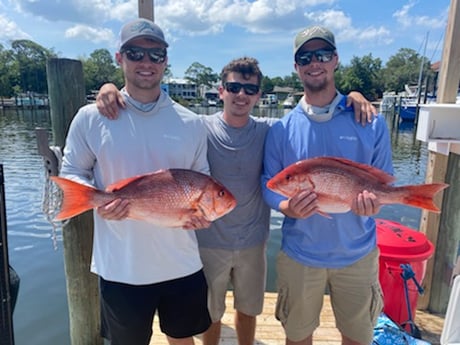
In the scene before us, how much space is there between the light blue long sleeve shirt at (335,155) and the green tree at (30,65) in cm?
6787

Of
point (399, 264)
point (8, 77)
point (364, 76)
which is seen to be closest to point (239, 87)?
point (399, 264)

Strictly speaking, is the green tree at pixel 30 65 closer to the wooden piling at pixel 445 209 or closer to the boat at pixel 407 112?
the boat at pixel 407 112

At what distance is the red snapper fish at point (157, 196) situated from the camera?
1.85 meters

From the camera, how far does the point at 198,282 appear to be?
2.24 metres

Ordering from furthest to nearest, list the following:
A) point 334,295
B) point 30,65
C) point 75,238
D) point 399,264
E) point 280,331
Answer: point 30,65 < point 280,331 < point 399,264 < point 75,238 < point 334,295

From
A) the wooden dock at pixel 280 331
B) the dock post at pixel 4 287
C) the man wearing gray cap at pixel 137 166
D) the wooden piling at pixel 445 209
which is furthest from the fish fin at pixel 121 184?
the wooden piling at pixel 445 209

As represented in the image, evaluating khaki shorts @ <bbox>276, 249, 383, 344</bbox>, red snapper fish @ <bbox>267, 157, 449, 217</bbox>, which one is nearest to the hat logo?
red snapper fish @ <bbox>267, 157, 449, 217</bbox>

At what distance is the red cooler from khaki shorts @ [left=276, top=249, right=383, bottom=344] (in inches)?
34.2

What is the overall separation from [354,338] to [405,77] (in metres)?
79.9

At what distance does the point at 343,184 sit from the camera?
6.59ft

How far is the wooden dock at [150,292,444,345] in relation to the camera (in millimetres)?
3188

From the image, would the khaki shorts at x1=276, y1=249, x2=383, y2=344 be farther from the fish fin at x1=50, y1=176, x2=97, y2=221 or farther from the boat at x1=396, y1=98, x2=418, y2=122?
the boat at x1=396, y1=98, x2=418, y2=122

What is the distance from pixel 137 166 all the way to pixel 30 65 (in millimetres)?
75761

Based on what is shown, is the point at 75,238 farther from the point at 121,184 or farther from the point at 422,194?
the point at 422,194
